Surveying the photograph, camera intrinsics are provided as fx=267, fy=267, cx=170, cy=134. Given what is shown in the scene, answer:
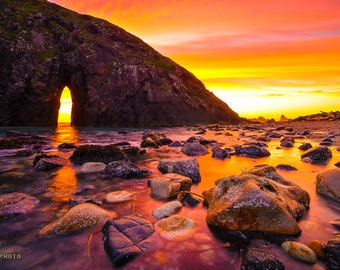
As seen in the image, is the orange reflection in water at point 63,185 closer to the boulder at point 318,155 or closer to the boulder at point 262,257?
the boulder at point 262,257

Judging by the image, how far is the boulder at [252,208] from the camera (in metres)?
3.74

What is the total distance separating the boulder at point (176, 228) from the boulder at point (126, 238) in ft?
0.56

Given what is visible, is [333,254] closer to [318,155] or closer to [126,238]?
[126,238]

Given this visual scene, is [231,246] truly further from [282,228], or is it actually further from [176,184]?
[176,184]

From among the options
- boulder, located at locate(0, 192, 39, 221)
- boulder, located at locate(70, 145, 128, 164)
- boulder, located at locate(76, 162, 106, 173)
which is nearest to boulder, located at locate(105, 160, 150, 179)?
boulder, located at locate(76, 162, 106, 173)

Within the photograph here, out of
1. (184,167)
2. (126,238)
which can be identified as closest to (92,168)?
(184,167)

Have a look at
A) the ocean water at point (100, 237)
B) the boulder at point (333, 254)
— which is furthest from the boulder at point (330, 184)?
the boulder at point (333, 254)

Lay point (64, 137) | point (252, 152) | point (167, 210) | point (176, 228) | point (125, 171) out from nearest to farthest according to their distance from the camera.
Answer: point (176, 228) → point (167, 210) → point (125, 171) → point (252, 152) → point (64, 137)

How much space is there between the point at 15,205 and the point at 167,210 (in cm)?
274

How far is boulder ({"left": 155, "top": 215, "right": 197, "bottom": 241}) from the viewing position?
12.4 ft

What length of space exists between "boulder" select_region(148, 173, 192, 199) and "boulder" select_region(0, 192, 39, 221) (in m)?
2.31

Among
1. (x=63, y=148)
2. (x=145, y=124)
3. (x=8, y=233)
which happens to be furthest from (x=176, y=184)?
(x=145, y=124)

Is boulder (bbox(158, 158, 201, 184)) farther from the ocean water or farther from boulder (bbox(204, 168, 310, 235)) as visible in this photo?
boulder (bbox(204, 168, 310, 235))

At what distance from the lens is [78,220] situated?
4035 millimetres
